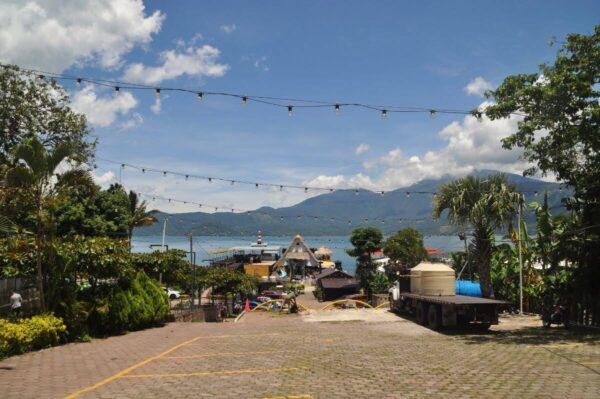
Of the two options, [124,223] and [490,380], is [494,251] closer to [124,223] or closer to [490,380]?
[490,380]

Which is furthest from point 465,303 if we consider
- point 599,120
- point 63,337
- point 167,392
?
point 63,337

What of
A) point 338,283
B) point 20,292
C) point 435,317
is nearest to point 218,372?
point 20,292

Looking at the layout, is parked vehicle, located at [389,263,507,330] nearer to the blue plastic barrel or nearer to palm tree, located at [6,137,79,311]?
the blue plastic barrel

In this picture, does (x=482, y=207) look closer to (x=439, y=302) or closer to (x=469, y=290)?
(x=469, y=290)

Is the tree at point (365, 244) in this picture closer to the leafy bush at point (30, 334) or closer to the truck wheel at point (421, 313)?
the truck wheel at point (421, 313)

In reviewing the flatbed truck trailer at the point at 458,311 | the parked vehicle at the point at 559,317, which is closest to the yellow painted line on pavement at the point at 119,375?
the flatbed truck trailer at the point at 458,311

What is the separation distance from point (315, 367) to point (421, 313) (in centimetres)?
1255

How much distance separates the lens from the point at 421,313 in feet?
79.4

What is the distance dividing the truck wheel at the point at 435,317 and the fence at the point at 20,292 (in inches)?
636

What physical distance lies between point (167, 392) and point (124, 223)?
30.8 meters

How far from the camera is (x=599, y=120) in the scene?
17.8 metres

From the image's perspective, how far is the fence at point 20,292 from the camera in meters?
18.5

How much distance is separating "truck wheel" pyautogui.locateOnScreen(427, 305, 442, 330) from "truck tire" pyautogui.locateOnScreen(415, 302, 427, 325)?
0.68 meters

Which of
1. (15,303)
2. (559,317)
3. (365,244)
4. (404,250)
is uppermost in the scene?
(365,244)
